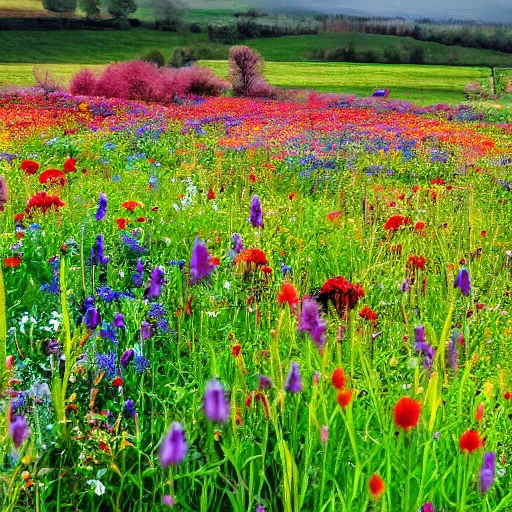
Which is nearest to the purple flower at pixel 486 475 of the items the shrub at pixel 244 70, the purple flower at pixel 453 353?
the purple flower at pixel 453 353

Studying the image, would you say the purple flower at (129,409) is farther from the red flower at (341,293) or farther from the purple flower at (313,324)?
the red flower at (341,293)

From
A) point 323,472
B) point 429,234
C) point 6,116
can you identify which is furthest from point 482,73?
point 323,472

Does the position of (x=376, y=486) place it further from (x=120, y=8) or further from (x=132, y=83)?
(x=120, y=8)

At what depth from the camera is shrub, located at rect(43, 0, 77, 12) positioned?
6619 centimetres

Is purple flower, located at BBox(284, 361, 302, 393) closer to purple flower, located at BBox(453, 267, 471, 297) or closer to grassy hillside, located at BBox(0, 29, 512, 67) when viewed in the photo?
purple flower, located at BBox(453, 267, 471, 297)

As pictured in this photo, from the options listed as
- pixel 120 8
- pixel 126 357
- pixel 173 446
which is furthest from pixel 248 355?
pixel 120 8

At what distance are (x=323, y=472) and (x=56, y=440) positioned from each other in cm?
91

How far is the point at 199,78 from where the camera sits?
28.6 metres

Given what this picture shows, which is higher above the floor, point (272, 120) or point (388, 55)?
point (388, 55)

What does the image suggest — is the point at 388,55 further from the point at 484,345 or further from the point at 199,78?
the point at 484,345

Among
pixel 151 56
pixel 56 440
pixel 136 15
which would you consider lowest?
pixel 56 440

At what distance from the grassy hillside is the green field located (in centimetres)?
506

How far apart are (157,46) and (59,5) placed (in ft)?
39.2

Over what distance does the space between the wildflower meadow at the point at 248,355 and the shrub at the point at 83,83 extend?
65.9 feet
